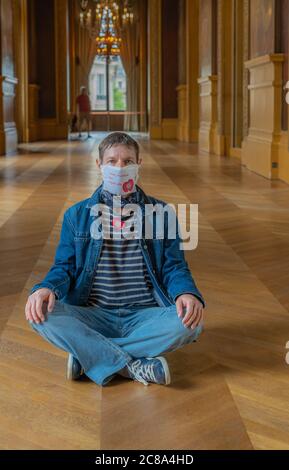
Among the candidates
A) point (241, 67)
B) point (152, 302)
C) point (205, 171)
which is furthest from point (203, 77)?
point (152, 302)

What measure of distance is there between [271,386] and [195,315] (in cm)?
33

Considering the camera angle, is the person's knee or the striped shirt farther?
the striped shirt

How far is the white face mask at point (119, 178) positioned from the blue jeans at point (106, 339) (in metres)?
0.40

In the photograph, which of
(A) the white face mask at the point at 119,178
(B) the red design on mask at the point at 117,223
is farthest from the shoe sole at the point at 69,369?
(A) the white face mask at the point at 119,178

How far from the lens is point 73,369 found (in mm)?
2303

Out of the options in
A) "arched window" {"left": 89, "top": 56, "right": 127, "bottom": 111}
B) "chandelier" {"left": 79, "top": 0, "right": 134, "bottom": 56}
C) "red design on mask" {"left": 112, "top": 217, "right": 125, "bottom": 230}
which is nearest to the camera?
"red design on mask" {"left": 112, "top": 217, "right": 125, "bottom": 230}

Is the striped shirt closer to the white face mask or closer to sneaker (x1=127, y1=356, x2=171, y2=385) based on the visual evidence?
the white face mask


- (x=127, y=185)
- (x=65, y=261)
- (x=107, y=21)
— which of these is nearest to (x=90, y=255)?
(x=65, y=261)

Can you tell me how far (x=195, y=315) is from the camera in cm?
220

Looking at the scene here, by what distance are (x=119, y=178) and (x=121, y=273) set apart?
0.33 m

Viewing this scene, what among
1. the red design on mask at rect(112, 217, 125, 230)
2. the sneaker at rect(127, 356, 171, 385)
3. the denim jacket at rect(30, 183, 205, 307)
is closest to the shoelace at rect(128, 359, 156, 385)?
the sneaker at rect(127, 356, 171, 385)

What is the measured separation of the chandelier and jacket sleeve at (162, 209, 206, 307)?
1872cm

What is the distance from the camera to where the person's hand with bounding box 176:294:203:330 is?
2.19 m
